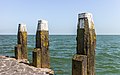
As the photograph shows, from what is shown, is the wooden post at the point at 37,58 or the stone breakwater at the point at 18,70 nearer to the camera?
the stone breakwater at the point at 18,70

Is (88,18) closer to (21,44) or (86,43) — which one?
(86,43)

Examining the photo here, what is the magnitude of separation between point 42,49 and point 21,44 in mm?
2977

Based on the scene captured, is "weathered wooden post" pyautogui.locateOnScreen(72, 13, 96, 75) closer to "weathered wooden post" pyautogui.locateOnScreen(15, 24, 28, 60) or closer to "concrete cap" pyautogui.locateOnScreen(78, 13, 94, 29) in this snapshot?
"concrete cap" pyautogui.locateOnScreen(78, 13, 94, 29)

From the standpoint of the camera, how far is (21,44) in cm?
1470

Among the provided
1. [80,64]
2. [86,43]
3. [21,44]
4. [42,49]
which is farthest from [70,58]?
[80,64]

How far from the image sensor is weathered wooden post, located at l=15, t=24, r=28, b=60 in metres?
14.4

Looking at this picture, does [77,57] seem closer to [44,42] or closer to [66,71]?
[44,42]

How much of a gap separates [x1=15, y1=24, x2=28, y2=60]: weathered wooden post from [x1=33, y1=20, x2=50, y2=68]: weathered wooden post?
8.04 feet

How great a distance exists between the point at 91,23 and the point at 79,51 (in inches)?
43.6

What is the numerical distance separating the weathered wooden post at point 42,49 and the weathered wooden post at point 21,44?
2.45 m

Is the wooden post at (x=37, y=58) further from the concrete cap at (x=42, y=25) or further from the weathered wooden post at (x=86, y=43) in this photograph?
the weathered wooden post at (x=86, y=43)

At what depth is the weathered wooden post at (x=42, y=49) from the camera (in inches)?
469

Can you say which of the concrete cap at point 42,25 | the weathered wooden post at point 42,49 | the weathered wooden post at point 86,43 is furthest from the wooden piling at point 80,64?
the concrete cap at point 42,25

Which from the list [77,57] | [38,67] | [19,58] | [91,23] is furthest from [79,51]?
[19,58]
